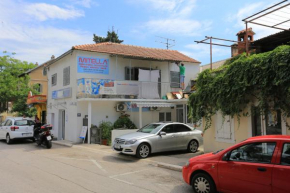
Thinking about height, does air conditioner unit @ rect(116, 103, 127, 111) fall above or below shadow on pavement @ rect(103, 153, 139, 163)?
above

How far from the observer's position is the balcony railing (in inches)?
621

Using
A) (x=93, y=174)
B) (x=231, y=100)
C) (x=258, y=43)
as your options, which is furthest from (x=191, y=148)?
(x=258, y=43)

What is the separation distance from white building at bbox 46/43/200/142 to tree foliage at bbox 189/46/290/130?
21.5 feet

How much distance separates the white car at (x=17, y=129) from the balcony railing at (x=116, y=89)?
376cm

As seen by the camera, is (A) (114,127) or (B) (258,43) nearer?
(B) (258,43)

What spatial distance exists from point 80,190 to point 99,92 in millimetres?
10454

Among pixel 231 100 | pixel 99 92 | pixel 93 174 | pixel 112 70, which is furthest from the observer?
pixel 112 70

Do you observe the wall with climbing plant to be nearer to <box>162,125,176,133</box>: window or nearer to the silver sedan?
the silver sedan

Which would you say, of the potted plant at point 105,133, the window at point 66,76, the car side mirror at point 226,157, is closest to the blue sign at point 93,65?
the window at point 66,76

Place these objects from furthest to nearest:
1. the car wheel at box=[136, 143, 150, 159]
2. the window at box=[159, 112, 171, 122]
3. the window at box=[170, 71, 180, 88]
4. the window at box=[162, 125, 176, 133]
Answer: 1. the window at box=[170, 71, 180, 88]
2. the window at box=[159, 112, 171, 122]
3. the window at box=[162, 125, 176, 133]
4. the car wheel at box=[136, 143, 150, 159]

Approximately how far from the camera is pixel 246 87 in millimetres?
8414

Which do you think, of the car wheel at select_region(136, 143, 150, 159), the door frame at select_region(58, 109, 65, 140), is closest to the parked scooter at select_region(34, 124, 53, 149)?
the door frame at select_region(58, 109, 65, 140)

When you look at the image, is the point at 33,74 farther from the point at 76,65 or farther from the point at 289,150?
the point at 289,150

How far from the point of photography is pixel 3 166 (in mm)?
8625
